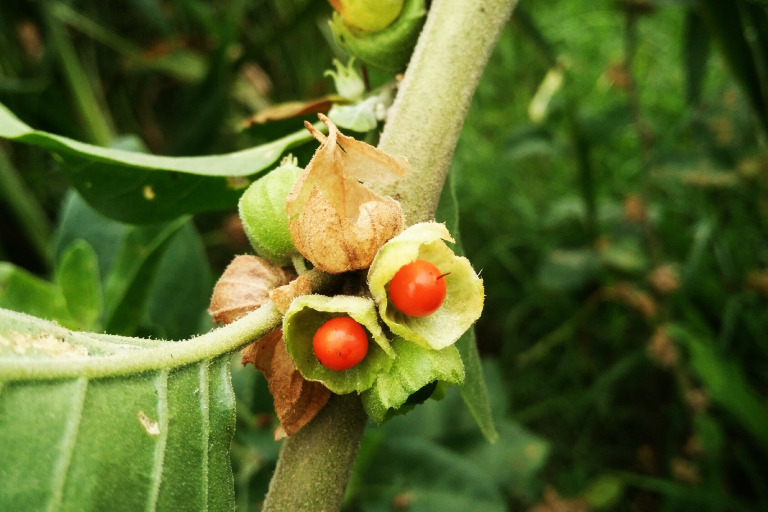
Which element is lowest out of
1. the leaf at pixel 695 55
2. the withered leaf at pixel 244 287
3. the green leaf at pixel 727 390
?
the green leaf at pixel 727 390

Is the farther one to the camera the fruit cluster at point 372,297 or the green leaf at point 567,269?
the green leaf at point 567,269

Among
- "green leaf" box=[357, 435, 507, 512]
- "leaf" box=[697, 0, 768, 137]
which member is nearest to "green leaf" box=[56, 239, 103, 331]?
"green leaf" box=[357, 435, 507, 512]

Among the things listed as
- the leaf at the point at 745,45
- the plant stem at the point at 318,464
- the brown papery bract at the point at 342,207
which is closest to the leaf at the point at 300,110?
the brown papery bract at the point at 342,207

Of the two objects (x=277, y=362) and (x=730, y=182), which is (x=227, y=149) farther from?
(x=277, y=362)

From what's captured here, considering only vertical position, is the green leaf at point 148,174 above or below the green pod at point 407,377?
above

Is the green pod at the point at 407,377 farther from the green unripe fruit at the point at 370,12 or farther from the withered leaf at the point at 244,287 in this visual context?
the green unripe fruit at the point at 370,12

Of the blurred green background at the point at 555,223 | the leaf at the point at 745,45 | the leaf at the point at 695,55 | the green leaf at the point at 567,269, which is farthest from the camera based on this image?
the green leaf at the point at 567,269

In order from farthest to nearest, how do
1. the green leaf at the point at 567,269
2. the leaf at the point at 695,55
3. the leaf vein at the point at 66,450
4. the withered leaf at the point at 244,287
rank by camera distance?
the green leaf at the point at 567,269 → the leaf at the point at 695,55 → the withered leaf at the point at 244,287 → the leaf vein at the point at 66,450
